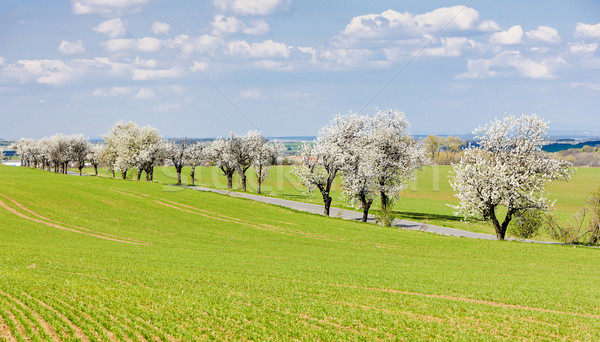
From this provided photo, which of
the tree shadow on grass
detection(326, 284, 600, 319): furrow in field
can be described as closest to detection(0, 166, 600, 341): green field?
detection(326, 284, 600, 319): furrow in field

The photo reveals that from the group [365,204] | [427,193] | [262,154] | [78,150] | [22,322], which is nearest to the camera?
[22,322]

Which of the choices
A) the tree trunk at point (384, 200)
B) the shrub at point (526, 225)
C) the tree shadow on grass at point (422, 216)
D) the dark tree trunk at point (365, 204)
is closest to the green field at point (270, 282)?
the shrub at point (526, 225)

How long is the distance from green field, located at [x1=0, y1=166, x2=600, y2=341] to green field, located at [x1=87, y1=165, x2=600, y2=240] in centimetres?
2258

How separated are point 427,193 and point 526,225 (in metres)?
57.9

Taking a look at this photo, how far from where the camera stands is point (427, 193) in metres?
120

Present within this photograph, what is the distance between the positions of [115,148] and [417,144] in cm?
8786

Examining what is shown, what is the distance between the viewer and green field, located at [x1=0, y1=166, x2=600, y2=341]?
16703mm

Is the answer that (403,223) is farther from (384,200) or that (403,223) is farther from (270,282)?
(270,282)

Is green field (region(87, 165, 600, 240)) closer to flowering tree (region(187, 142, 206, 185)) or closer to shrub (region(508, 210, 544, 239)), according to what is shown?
shrub (region(508, 210, 544, 239))

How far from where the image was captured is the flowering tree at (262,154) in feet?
357

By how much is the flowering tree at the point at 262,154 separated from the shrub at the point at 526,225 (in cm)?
6141

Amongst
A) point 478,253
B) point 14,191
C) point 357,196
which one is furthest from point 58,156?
point 478,253

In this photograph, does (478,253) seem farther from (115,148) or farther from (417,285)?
(115,148)

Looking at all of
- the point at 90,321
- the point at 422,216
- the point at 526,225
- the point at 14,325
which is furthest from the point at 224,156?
the point at 14,325
